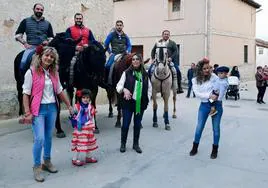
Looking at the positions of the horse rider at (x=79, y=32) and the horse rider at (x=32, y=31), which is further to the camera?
the horse rider at (x=79, y=32)

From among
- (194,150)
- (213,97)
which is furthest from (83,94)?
(194,150)

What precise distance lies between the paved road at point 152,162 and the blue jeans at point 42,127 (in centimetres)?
47

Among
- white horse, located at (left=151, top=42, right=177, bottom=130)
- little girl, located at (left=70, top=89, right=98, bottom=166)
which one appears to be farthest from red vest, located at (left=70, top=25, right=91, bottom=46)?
little girl, located at (left=70, top=89, right=98, bottom=166)

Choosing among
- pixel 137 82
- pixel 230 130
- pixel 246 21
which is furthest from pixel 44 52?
pixel 246 21

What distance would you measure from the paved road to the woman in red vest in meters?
0.61

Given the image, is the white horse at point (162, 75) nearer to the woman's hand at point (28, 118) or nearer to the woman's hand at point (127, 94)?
the woman's hand at point (127, 94)

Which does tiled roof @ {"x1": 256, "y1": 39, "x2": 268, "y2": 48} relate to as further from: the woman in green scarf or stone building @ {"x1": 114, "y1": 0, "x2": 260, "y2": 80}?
the woman in green scarf

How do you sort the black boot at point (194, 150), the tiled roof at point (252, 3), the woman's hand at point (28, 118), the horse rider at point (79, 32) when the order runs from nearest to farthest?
1. the woman's hand at point (28, 118)
2. the black boot at point (194, 150)
3. the horse rider at point (79, 32)
4. the tiled roof at point (252, 3)

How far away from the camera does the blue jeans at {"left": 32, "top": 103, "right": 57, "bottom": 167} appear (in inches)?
180

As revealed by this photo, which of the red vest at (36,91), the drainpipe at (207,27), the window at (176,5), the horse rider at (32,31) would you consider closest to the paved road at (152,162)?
the red vest at (36,91)

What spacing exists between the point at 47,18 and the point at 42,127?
669cm

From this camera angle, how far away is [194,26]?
22500mm

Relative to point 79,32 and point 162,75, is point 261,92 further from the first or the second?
point 79,32

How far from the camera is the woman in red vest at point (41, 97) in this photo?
451cm
